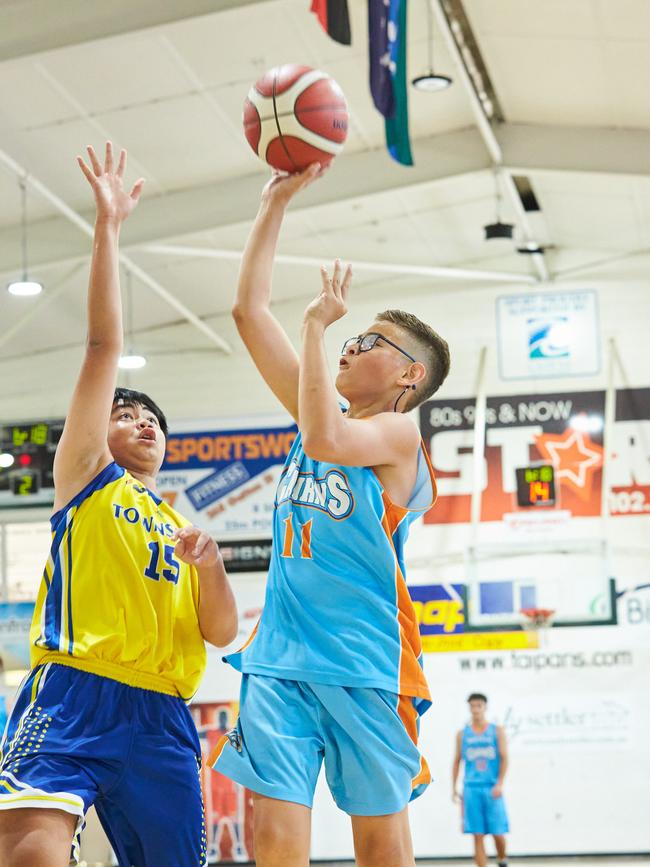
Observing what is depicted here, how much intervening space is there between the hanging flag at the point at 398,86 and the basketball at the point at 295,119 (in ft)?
9.11

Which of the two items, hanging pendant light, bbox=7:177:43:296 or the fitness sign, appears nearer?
hanging pendant light, bbox=7:177:43:296

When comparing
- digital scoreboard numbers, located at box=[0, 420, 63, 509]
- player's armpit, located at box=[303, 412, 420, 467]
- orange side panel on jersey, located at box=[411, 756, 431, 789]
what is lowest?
orange side panel on jersey, located at box=[411, 756, 431, 789]

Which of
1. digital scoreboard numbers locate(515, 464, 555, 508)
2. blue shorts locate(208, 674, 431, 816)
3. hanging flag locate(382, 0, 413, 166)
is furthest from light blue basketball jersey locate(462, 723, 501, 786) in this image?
blue shorts locate(208, 674, 431, 816)

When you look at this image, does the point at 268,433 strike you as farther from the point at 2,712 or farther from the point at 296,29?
the point at 296,29

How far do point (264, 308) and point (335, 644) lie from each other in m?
1.13

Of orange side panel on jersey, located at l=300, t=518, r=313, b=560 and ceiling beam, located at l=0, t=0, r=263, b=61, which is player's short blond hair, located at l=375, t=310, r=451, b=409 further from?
ceiling beam, located at l=0, t=0, r=263, b=61

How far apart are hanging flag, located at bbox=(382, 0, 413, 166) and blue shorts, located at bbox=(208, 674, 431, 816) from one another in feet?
14.2

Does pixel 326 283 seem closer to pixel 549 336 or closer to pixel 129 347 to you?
pixel 549 336

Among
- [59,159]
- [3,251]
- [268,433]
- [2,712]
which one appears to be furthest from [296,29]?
[2,712]

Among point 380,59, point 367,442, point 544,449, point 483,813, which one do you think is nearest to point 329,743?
point 367,442

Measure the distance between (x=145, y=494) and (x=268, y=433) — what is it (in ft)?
41.2

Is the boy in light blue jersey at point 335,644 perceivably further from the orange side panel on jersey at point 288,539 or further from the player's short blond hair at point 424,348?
the player's short blond hair at point 424,348

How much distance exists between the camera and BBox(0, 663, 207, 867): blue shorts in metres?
3.52

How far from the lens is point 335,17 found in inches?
275
